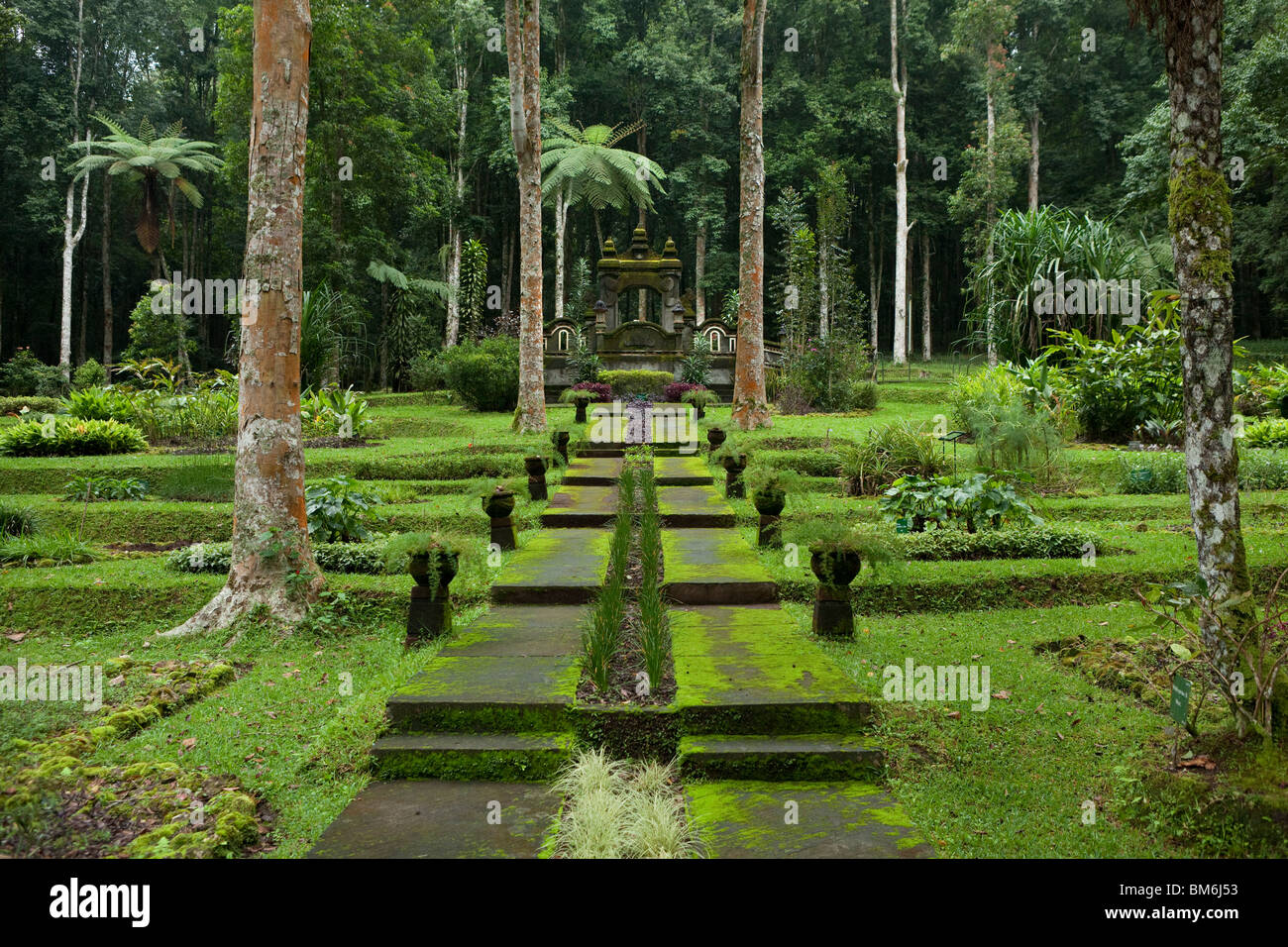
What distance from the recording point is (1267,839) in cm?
288

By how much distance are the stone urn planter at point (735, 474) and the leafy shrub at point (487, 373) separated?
876 centimetres

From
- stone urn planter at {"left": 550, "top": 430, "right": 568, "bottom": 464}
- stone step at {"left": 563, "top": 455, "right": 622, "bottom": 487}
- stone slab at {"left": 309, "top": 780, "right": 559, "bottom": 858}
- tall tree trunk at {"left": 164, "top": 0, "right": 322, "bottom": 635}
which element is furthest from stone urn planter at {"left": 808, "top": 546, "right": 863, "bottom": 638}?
stone urn planter at {"left": 550, "top": 430, "right": 568, "bottom": 464}

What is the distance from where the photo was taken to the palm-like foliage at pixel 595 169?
82.4 ft

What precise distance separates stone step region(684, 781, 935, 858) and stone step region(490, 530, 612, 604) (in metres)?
2.34

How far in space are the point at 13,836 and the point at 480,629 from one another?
2455mm

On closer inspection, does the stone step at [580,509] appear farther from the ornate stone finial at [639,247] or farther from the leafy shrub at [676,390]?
the ornate stone finial at [639,247]

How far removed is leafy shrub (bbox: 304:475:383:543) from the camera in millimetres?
7348

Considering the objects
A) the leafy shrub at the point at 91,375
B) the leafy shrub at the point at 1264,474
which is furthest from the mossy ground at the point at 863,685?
the leafy shrub at the point at 91,375

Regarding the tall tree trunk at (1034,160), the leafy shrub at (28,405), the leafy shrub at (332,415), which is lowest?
the leafy shrub at (332,415)

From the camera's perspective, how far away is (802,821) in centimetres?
302

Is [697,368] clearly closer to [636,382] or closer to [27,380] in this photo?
[636,382]

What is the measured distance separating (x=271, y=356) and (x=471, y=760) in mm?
3387

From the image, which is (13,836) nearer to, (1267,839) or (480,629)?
(480,629)
